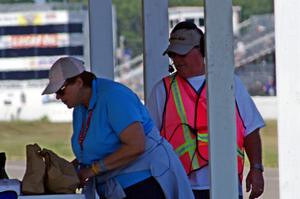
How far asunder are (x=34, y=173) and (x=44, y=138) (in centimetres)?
2024

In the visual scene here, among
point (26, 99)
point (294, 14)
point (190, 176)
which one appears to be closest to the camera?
point (294, 14)

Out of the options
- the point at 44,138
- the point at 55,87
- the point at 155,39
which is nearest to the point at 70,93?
the point at 55,87

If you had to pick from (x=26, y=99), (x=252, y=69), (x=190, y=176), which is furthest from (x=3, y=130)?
(x=190, y=176)

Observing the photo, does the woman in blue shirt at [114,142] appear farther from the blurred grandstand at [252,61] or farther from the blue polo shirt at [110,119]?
the blurred grandstand at [252,61]

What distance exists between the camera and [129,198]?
14.2 feet

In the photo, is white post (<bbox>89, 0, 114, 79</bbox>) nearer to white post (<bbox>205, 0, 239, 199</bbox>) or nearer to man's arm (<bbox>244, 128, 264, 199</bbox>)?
man's arm (<bbox>244, 128, 264, 199</bbox>)

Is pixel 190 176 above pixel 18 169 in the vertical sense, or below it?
above

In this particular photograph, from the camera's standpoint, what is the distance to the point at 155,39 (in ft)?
18.6

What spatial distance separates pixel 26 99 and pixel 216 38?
24.9 m

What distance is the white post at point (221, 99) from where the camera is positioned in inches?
146

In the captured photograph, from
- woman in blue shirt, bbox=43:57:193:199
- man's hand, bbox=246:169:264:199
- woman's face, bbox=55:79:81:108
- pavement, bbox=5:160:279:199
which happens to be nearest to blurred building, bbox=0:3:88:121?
pavement, bbox=5:160:279:199

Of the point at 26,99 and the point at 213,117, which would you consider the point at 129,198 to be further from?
the point at 26,99

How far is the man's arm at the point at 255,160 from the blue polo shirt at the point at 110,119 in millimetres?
742

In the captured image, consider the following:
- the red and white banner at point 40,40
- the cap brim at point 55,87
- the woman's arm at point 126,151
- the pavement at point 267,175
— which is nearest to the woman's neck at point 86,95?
the cap brim at point 55,87
